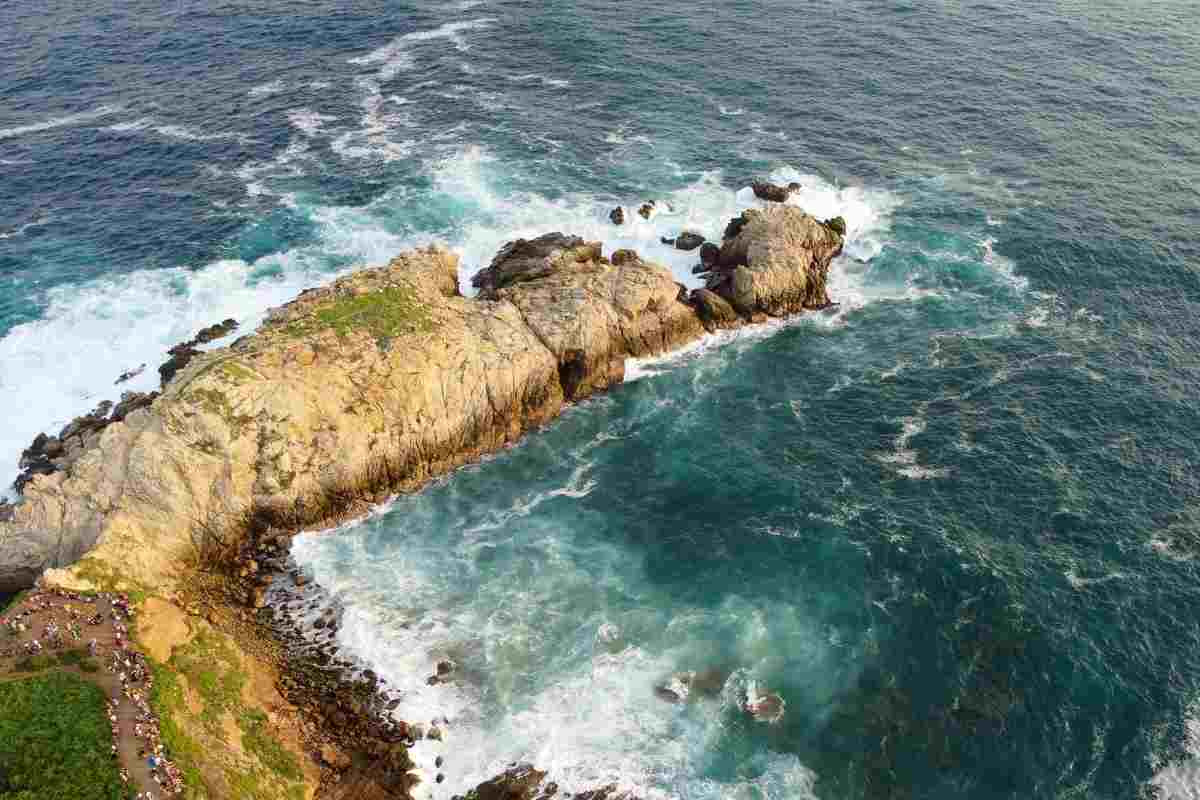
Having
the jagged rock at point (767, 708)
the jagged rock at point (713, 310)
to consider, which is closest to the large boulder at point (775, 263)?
the jagged rock at point (713, 310)

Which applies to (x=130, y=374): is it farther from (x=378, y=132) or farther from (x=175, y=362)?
(x=378, y=132)

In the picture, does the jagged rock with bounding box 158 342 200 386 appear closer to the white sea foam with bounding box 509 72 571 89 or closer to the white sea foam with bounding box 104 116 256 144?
the white sea foam with bounding box 104 116 256 144

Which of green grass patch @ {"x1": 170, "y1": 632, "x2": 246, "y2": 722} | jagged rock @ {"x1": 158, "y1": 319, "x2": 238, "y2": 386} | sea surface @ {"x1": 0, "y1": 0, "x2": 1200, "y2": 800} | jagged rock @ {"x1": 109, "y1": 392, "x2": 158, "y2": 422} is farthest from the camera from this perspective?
jagged rock @ {"x1": 158, "y1": 319, "x2": 238, "y2": 386}

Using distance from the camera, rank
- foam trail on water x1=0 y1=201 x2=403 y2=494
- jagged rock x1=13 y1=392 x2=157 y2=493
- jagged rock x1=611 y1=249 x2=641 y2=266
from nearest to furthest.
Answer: jagged rock x1=13 y1=392 x2=157 y2=493, foam trail on water x1=0 y1=201 x2=403 y2=494, jagged rock x1=611 y1=249 x2=641 y2=266

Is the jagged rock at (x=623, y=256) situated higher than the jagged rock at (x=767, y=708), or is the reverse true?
the jagged rock at (x=623, y=256)

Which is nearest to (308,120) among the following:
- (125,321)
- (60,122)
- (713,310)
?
(60,122)

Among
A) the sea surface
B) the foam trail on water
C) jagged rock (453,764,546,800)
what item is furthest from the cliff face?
jagged rock (453,764,546,800)

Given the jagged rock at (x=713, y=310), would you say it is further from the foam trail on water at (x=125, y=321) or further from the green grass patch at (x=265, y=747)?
the green grass patch at (x=265, y=747)

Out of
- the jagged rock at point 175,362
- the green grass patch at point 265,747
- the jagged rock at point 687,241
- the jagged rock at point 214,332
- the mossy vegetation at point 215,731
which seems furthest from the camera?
the jagged rock at point 687,241
